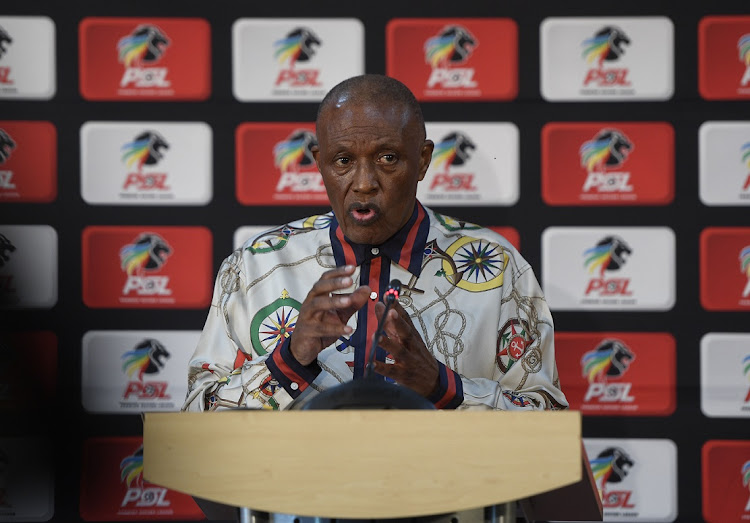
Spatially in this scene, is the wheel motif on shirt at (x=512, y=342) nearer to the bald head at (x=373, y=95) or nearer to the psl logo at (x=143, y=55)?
the bald head at (x=373, y=95)

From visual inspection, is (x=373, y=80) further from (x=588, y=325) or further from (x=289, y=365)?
(x=588, y=325)

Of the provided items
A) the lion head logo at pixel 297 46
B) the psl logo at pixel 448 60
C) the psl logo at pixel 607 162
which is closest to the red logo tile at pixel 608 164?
the psl logo at pixel 607 162

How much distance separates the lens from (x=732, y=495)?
318 cm

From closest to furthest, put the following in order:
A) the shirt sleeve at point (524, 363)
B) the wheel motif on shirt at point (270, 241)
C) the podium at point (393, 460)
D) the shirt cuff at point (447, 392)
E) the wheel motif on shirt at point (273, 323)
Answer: the podium at point (393, 460) → the shirt cuff at point (447, 392) → the shirt sleeve at point (524, 363) → the wheel motif on shirt at point (273, 323) → the wheel motif on shirt at point (270, 241)

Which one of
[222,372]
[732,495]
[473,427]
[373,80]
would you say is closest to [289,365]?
[222,372]

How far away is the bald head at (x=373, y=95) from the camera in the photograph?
7.64 ft

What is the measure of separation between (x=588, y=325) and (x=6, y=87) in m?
2.07

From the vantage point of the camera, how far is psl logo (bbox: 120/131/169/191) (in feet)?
10.5

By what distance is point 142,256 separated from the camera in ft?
10.5

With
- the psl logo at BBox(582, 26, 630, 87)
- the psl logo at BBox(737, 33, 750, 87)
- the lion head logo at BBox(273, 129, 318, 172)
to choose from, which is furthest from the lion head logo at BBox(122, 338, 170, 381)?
the psl logo at BBox(737, 33, 750, 87)

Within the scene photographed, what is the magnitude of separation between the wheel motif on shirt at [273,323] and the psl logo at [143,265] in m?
0.86

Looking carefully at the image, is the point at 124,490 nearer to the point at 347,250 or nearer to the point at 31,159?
the point at 31,159

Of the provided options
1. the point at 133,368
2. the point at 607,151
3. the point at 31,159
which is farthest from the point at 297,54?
the point at 133,368

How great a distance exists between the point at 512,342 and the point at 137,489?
1533 mm
